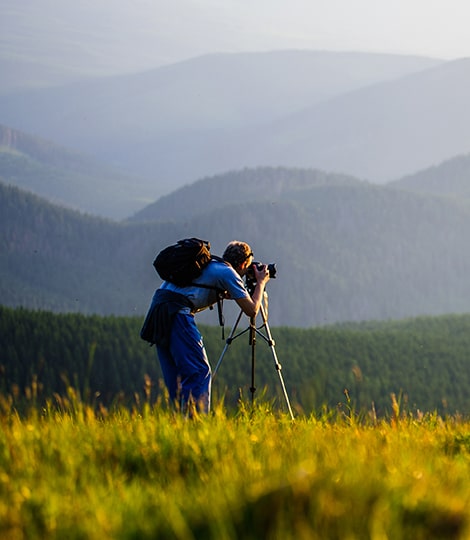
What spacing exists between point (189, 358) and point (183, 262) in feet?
3.36

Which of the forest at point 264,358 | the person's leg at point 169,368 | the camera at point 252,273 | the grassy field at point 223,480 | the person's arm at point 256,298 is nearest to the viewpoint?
the grassy field at point 223,480

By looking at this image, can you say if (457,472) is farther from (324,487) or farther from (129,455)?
(129,455)

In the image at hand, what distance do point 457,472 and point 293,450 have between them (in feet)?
3.62

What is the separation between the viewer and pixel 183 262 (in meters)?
10.1

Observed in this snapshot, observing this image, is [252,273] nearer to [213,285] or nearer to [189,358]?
[213,285]

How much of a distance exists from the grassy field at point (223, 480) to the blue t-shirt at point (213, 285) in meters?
2.19

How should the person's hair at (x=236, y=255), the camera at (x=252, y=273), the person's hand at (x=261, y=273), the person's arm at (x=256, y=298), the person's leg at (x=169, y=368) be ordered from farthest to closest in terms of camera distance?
the camera at (x=252, y=273)
the person's hand at (x=261, y=273)
the person's hair at (x=236, y=255)
the person's leg at (x=169, y=368)
the person's arm at (x=256, y=298)

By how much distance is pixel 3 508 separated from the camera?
4664 mm

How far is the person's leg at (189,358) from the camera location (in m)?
10.2

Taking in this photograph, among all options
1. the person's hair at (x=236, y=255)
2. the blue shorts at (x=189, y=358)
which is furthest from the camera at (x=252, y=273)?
the blue shorts at (x=189, y=358)

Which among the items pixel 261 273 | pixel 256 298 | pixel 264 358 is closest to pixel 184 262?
pixel 256 298

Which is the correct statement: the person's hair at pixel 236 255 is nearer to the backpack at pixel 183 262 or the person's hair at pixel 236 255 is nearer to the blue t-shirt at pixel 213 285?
the blue t-shirt at pixel 213 285

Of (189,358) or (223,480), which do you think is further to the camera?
(189,358)

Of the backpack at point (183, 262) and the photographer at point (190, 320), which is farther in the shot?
the photographer at point (190, 320)
